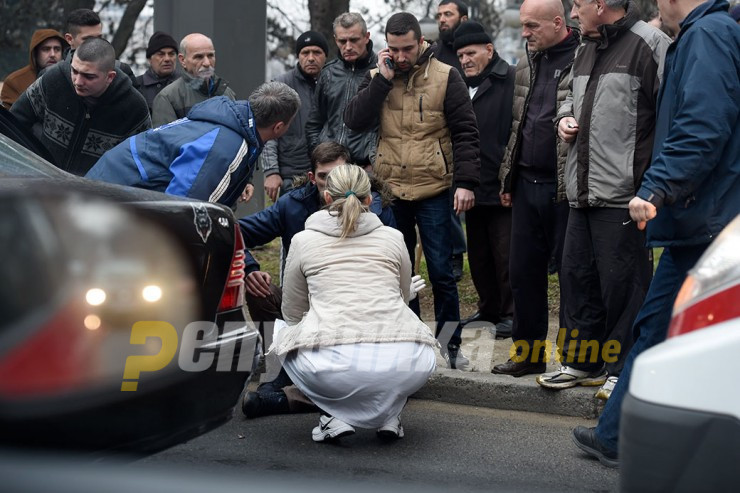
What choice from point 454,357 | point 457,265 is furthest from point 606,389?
point 457,265

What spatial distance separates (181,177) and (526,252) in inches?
80.2

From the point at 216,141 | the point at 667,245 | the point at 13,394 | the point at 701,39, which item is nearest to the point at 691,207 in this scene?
the point at 667,245

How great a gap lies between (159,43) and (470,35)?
300 cm

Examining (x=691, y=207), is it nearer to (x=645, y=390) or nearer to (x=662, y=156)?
(x=662, y=156)

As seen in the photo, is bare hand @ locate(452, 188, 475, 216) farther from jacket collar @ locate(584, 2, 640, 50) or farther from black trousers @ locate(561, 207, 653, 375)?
jacket collar @ locate(584, 2, 640, 50)

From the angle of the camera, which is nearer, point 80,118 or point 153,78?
point 80,118

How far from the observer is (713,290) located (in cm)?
282

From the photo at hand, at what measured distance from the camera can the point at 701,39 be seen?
14.6 ft

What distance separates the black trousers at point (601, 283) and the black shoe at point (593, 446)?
2.67 feet

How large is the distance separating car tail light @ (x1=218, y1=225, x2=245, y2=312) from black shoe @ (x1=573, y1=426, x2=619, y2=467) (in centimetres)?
174

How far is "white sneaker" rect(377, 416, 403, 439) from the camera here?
521 centimetres

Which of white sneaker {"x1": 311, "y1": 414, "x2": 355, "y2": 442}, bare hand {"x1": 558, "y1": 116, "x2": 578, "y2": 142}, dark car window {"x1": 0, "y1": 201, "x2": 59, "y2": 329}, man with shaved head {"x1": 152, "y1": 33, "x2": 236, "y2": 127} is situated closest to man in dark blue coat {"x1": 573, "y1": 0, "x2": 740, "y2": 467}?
bare hand {"x1": 558, "y1": 116, "x2": 578, "y2": 142}

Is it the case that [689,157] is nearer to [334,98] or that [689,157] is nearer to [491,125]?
[491,125]

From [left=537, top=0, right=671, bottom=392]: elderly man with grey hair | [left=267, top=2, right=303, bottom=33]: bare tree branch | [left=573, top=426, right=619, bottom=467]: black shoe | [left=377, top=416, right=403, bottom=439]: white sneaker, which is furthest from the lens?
[left=267, top=2, right=303, bottom=33]: bare tree branch
